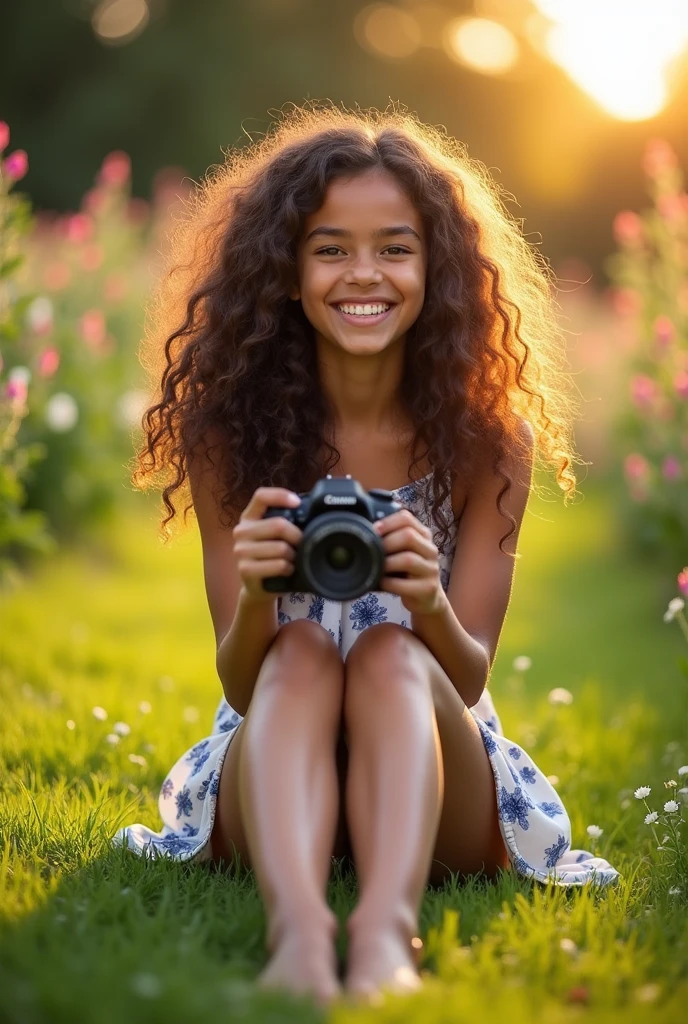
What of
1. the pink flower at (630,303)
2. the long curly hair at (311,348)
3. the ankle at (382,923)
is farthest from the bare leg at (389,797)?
the pink flower at (630,303)

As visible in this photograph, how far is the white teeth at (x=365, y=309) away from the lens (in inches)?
101

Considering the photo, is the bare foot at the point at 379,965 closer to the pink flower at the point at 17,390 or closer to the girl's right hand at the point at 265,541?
the girl's right hand at the point at 265,541

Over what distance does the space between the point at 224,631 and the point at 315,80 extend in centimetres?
2254

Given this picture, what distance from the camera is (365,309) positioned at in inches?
101

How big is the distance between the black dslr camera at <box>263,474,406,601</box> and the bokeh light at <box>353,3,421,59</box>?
81.2 feet

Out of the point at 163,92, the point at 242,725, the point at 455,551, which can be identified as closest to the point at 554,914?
the point at 242,725

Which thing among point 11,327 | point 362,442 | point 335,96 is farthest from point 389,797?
point 335,96

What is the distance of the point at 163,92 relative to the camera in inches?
894

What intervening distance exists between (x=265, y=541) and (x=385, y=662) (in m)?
0.28

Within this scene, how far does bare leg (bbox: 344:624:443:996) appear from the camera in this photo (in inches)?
72.0

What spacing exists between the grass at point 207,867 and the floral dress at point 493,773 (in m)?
0.06

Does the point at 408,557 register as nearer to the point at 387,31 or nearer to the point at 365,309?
the point at 365,309

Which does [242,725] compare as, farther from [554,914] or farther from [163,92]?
[163,92]

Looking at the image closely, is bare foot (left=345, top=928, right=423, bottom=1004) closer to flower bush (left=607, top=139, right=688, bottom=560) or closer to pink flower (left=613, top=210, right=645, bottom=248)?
flower bush (left=607, top=139, right=688, bottom=560)
